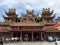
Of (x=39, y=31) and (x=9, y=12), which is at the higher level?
(x=9, y=12)

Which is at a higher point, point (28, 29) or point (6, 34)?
point (28, 29)

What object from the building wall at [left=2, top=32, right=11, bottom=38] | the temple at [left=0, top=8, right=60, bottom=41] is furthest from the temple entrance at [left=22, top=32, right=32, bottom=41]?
the building wall at [left=2, top=32, right=11, bottom=38]

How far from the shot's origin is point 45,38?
157 feet

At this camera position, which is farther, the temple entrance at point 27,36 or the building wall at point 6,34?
the building wall at point 6,34

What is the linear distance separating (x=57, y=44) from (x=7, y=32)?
Result: 14458mm

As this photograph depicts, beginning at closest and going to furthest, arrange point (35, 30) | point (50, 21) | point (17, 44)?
point (17, 44) < point (35, 30) < point (50, 21)

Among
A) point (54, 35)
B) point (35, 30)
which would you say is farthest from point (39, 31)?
point (54, 35)

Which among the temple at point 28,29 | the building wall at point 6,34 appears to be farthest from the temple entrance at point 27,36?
the building wall at point 6,34

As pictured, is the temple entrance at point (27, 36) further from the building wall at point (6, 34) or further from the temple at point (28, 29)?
the building wall at point (6, 34)

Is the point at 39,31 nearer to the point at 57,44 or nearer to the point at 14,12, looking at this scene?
the point at 57,44

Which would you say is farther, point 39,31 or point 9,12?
point 9,12

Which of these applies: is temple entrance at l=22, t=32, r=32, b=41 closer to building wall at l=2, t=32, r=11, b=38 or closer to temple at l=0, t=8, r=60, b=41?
temple at l=0, t=8, r=60, b=41

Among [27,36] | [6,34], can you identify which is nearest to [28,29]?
[27,36]

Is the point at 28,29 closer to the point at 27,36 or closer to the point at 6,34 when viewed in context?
the point at 27,36
